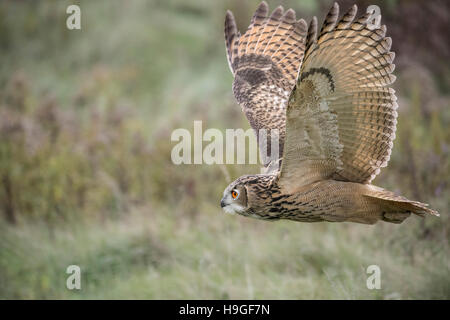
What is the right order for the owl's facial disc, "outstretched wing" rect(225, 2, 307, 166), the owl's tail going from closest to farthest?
the owl's tail, the owl's facial disc, "outstretched wing" rect(225, 2, 307, 166)

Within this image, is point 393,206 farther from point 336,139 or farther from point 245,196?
point 245,196

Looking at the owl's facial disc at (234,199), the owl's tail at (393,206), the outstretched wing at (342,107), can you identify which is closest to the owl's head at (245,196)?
the owl's facial disc at (234,199)

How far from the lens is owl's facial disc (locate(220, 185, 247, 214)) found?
351 cm

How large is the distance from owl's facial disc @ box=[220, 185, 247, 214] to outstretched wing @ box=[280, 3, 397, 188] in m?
0.28

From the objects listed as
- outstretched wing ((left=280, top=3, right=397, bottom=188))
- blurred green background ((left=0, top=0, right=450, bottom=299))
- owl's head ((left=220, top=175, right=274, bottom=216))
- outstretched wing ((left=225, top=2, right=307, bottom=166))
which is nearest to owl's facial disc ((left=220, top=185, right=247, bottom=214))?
owl's head ((left=220, top=175, right=274, bottom=216))

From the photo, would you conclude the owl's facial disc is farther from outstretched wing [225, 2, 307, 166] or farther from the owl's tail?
Answer: outstretched wing [225, 2, 307, 166]

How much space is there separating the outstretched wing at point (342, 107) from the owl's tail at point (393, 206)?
6.6 inches

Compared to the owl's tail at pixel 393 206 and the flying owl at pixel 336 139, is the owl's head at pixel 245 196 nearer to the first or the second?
the flying owl at pixel 336 139

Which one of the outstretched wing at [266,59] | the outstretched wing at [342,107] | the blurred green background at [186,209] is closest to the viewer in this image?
the outstretched wing at [342,107]

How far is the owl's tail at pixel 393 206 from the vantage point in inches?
133

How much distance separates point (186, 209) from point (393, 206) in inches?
133

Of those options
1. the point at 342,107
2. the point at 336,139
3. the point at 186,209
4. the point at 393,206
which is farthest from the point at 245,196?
the point at 186,209

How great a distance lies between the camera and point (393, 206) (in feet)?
11.6
